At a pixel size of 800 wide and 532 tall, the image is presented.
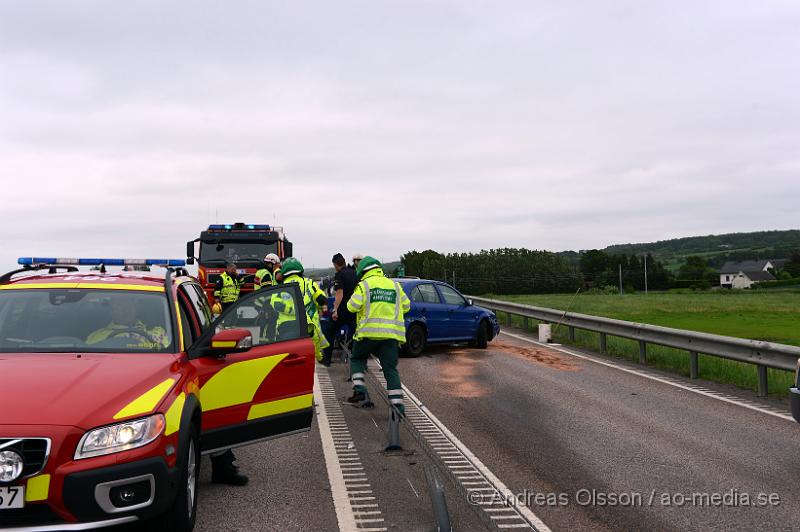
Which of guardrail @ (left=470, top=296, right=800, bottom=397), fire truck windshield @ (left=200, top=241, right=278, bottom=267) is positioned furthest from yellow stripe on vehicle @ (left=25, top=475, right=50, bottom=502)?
fire truck windshield @ (left=200, top=241, right=278, bottom=267)

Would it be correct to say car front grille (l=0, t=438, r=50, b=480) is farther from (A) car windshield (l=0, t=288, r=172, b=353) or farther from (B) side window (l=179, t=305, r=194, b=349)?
(B) side window (l=179, t=305, r=194, b=349)

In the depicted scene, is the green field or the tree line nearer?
the green field

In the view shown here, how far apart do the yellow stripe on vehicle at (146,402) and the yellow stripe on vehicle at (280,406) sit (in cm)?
120

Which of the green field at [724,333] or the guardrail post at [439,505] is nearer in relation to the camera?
the guardrail post at [439,505]

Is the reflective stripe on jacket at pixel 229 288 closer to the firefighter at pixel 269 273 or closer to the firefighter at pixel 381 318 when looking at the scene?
→ the firefighter at pixel 269 273

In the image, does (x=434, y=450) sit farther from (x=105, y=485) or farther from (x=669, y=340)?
(x=669, y=340)

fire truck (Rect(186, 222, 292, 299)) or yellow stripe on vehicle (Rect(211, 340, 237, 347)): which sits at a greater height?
fire truck (Rect(186, 222, 292, 299))

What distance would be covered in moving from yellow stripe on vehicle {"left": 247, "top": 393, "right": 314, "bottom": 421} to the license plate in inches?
78.1

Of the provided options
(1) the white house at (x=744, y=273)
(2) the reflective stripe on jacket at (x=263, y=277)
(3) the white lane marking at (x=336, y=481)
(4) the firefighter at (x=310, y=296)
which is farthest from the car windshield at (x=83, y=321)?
(1) the white house at (x=744, y=273)

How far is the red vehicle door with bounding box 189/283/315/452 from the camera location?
5605mm

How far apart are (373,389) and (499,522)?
635cm

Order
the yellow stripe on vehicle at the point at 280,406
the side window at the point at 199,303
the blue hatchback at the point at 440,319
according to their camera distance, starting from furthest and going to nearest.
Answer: the blue hatchback at the point at 440,319 → the side window at the point at 199,303 → the yellow stripe on vehicle at the point at 280,406

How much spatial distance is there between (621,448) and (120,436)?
4.93 m

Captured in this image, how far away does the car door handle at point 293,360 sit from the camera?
6.16 meters
